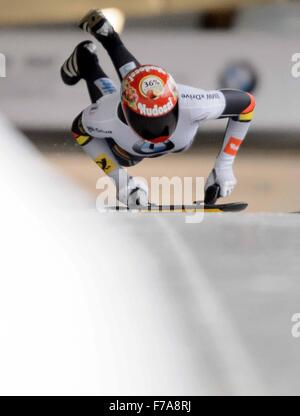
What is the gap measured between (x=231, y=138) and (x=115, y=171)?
1.32ft

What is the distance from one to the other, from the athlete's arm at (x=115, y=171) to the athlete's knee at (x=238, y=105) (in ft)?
1.21

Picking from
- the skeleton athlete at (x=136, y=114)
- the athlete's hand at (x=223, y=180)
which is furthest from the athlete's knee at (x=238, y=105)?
the athlete's hand at (x=223, y=180)

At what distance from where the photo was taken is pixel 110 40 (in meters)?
2.20

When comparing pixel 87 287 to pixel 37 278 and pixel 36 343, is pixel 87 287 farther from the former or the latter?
pixel 36 343

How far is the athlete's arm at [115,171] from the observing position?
6.85 ft

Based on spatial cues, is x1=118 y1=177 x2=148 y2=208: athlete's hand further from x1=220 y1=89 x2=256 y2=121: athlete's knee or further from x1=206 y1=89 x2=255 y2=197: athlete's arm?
x1=220 y1=89 x2=256 y2=121: athlete's knee

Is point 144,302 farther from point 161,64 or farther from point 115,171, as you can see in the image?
point 161,64

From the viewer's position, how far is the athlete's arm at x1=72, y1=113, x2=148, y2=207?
6.85 ft

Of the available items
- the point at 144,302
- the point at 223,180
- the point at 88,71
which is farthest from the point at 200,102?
the point at 144,302

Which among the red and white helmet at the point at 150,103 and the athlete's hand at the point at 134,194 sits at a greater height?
the red and white helmet at the point at 150,103

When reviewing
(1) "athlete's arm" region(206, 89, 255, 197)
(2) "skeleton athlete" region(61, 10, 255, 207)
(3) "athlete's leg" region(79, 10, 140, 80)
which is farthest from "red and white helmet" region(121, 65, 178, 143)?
(1) "athlete's arm" region(206, 89, 255, 197)

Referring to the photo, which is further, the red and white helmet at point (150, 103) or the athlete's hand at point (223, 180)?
the athlete's hand at point (223, 180)

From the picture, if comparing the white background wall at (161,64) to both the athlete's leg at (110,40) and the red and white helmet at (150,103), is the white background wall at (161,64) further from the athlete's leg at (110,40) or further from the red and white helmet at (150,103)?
the red and white helmet at (150,103)

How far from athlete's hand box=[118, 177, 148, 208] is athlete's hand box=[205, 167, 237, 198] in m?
0.22
